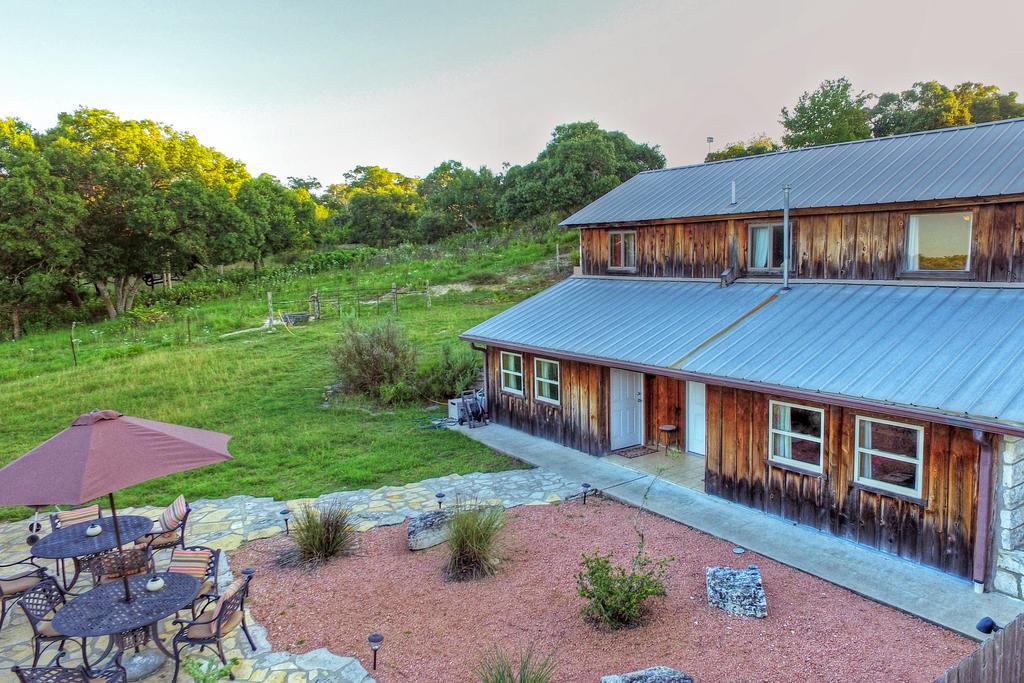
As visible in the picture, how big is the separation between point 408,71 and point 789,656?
27605 mm

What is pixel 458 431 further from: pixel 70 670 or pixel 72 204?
pixel 72 204

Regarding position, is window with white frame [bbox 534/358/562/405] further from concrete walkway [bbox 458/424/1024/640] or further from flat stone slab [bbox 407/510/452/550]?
flat stone slab [bbox 407/510/452/550]

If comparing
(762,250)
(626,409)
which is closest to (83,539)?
(626,409)

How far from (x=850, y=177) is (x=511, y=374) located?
7875 millimetres

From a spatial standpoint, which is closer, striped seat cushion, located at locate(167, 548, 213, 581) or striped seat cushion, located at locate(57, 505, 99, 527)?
striped seat cushion, located at locate(167, 548, 213, 581)

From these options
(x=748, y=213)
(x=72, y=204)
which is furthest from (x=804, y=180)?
(x=72, y=204)

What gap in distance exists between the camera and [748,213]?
38.2 feet

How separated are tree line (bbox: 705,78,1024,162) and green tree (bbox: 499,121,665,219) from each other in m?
6.36

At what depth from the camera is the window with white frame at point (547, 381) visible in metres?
12.8

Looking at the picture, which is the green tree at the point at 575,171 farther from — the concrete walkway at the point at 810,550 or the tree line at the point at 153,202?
the concrete walkway at the point at 810,550

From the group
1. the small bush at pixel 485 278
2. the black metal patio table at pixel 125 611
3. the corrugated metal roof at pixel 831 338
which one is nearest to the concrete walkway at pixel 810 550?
the corrugated metal roof at pixel 831 338

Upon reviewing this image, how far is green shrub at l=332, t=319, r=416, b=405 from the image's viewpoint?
1695 centimetres

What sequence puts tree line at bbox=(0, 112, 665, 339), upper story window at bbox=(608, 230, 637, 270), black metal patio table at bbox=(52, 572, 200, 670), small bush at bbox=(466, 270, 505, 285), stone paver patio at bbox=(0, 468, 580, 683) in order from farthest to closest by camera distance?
small bush at bbox=(466, 270, 505, 285)
tree line at bbox=(0, 112, 665, 339)
upper story window at bbox=(608, 230, 637, 270)
stone paver patio at bbox=(0, 468, 580, 683)
black metal patio table at bbox=(52, 572, 200, 670)

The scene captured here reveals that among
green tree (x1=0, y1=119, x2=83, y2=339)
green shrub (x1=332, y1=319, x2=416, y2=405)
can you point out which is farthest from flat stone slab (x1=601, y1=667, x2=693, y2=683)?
green tree (x1=0, y1=119, x2=83, y2=339)
